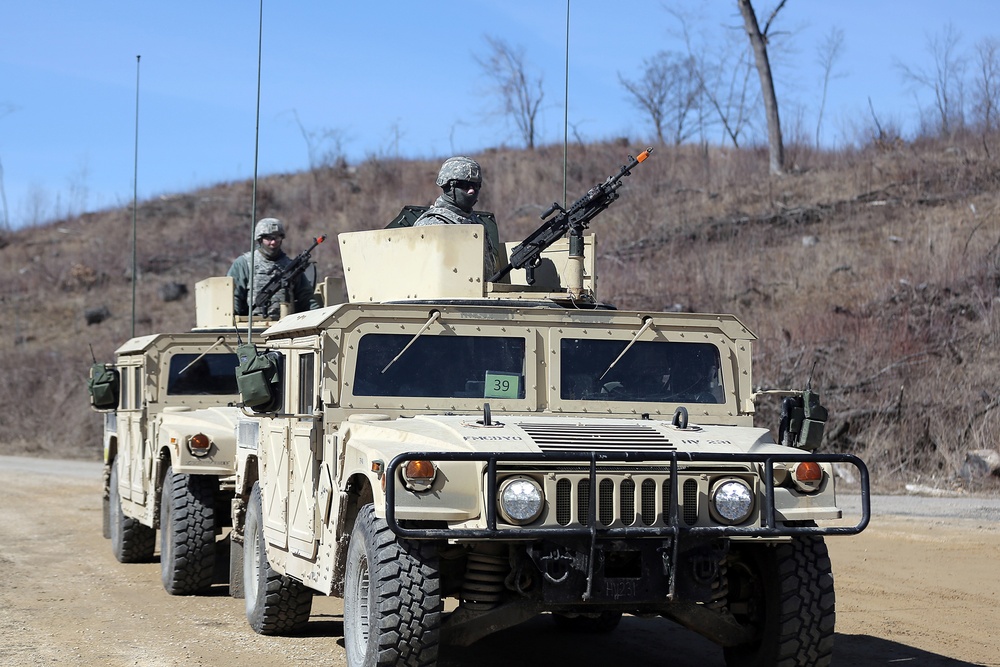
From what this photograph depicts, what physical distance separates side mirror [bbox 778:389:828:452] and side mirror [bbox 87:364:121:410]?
276 inches

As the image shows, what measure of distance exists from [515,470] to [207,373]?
618 cm

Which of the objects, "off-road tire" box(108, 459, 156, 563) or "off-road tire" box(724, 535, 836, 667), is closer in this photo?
"off-road tire" box(724, 535, 836, 667)

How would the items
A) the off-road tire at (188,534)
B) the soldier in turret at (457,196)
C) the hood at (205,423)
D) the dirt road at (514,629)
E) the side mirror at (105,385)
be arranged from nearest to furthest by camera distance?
the dirt road at (514,629)
the soldier in turret at (457,196)
the off-road tire at (188,534)
the hood at (205,423)
the side mirror at (105,385)

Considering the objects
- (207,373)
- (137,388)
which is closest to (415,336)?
(207,373)

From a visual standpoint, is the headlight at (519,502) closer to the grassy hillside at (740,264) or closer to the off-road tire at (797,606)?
the off-road tire at (797,606)

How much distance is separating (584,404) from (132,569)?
18.4 feet

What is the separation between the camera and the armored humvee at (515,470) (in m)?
5.15

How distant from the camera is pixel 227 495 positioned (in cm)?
978

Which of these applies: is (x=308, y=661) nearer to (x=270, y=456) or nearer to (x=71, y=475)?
(x=270, y=456)

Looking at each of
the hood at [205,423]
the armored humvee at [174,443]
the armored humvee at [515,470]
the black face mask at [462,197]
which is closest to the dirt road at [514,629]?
the armored humvee at [174,443]

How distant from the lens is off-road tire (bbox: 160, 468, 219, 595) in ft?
30.2

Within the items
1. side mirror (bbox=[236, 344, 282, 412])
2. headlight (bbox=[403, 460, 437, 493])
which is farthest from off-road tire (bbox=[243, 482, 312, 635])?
headlight (bbox=[403, 460, 437, 493])

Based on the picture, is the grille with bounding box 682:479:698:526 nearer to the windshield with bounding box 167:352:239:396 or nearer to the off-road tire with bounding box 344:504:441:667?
the off-road tire with bounding box 344:504:441:667

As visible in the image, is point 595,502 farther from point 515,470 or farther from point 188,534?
point 188,534
